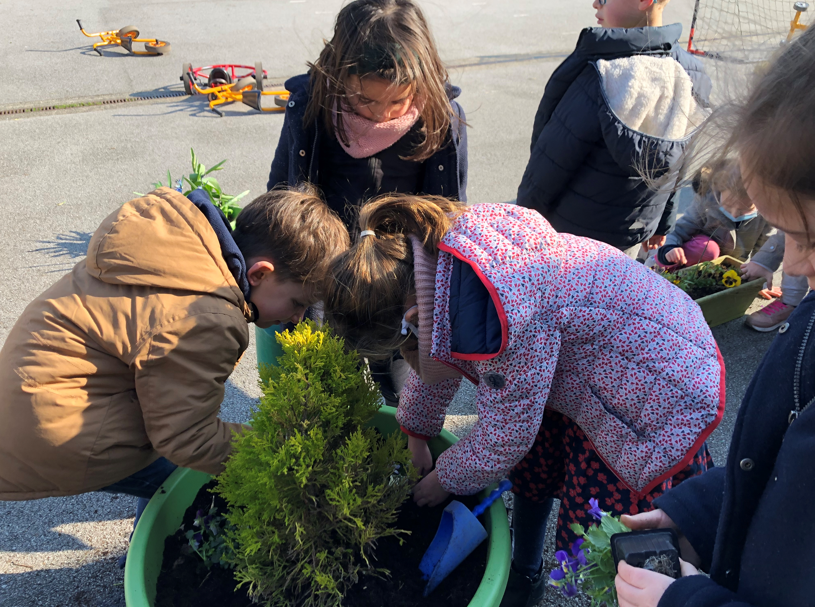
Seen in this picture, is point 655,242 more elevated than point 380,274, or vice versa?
point 380,274

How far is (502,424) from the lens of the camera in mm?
1364

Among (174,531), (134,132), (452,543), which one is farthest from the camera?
(134,132)

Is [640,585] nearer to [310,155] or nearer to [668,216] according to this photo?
[310,155]

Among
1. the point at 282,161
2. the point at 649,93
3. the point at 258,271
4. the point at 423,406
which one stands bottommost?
the point at 423,406

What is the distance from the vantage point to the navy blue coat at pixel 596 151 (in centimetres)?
243

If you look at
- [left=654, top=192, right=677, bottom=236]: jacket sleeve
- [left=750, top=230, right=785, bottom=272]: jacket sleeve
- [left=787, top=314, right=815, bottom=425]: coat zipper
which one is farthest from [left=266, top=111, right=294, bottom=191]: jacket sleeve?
[left=750, top=230, right=785, bottom=272]: jacket sleeve

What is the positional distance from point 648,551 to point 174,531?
4.13ft

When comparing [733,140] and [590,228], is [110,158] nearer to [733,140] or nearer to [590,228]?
[590,228]

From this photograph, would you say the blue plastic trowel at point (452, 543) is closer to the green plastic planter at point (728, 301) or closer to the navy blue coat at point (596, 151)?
the navy blue coat at point (596, 151)

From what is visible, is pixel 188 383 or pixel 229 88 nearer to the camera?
pixel 188 383

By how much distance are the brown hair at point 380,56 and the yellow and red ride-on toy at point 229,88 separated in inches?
151

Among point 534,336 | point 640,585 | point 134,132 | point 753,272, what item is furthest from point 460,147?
point 134,132

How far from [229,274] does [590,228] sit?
178cm

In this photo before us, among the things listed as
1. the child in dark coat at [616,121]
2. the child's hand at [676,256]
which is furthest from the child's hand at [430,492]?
the child's hand at [676,256]
